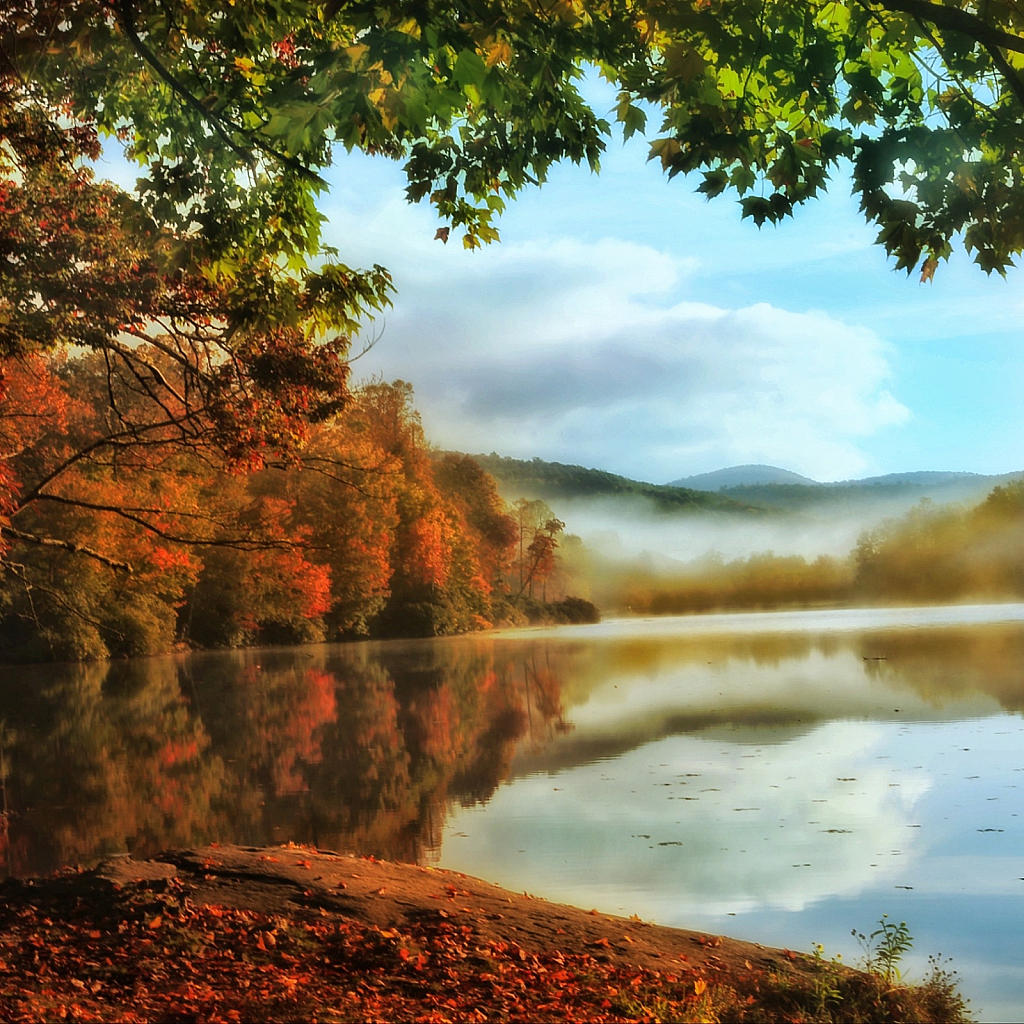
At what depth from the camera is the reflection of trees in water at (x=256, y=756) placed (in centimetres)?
927

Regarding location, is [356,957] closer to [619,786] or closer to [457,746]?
[619,786]

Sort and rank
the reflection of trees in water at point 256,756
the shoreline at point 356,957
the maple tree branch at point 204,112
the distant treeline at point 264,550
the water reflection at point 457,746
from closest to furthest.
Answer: the shoreline at point 356,957, the maple tree branch at point 204,112, the water reflection at point 457,746, the reflection of trees in water at point 256,756, the distant treeline at point 264,550

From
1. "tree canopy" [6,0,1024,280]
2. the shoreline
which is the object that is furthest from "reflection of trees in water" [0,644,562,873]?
"tree canopy" [6,0,1024,280]

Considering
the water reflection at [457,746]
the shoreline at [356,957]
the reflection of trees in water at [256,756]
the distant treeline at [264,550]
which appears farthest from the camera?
the distant treeline at [264,550]

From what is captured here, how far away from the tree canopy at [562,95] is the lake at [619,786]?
164 inches

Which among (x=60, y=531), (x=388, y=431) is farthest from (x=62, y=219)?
(x=388, y=431)

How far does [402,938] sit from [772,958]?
1.89 m

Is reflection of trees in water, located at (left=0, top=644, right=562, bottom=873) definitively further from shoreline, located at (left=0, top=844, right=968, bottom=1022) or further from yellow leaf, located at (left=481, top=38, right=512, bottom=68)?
yellow leaf, located at (left=481, top=38, right=512, bottom=68)

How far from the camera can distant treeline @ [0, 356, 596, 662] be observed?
29.6 m

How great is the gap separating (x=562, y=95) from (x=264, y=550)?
11.9 metres

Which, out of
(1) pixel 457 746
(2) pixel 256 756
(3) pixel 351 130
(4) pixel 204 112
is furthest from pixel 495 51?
(2) pixel 256 756

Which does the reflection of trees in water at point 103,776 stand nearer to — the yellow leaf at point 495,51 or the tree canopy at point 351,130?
the tree canopy at point 351,130

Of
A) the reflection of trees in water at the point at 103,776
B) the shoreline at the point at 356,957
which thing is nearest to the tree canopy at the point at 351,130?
the reflection of trees in water at the point at 103,776

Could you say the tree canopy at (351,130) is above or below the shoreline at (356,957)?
above
